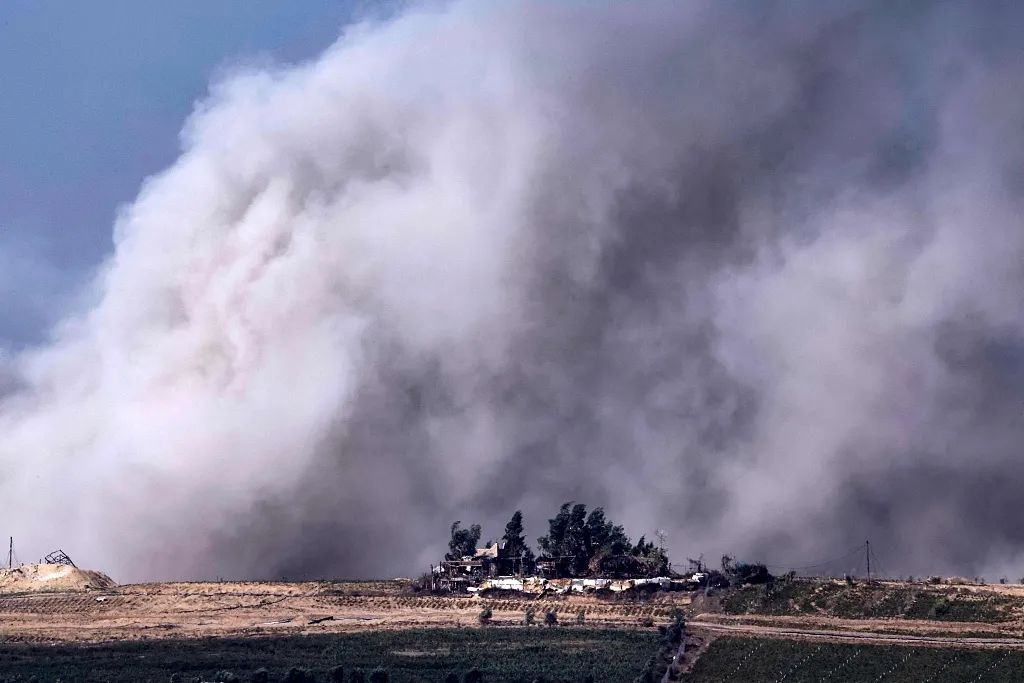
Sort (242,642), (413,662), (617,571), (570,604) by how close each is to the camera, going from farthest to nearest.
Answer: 1. (617,571)
2. (570,604)
3. (242,642)
4. (413,662)

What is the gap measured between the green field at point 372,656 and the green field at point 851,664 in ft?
12.3

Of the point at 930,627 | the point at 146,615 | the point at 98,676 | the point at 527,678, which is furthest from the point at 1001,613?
the point at 146,615

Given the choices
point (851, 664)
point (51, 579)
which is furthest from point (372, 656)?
point (51, 579)

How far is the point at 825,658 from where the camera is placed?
61531 mm

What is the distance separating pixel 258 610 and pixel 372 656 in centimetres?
2001

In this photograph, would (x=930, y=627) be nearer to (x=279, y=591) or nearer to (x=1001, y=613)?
(x=1001, y=613)

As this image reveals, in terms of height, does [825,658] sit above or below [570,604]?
below

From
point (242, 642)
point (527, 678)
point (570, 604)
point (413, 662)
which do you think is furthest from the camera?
point (570, 604)

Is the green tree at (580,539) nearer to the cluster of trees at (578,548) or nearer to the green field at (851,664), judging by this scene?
the cluster of trees at (578,548)

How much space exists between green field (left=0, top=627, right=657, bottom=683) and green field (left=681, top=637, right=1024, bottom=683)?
3750 mm

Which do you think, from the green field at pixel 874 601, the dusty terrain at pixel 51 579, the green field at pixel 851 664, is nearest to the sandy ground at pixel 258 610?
the dusty terrain at pixel 51 579

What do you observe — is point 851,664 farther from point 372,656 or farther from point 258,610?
point 258,610

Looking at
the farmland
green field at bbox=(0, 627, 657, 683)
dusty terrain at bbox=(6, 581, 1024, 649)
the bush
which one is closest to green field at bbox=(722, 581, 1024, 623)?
the farmland

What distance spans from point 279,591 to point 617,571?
21691 mm
